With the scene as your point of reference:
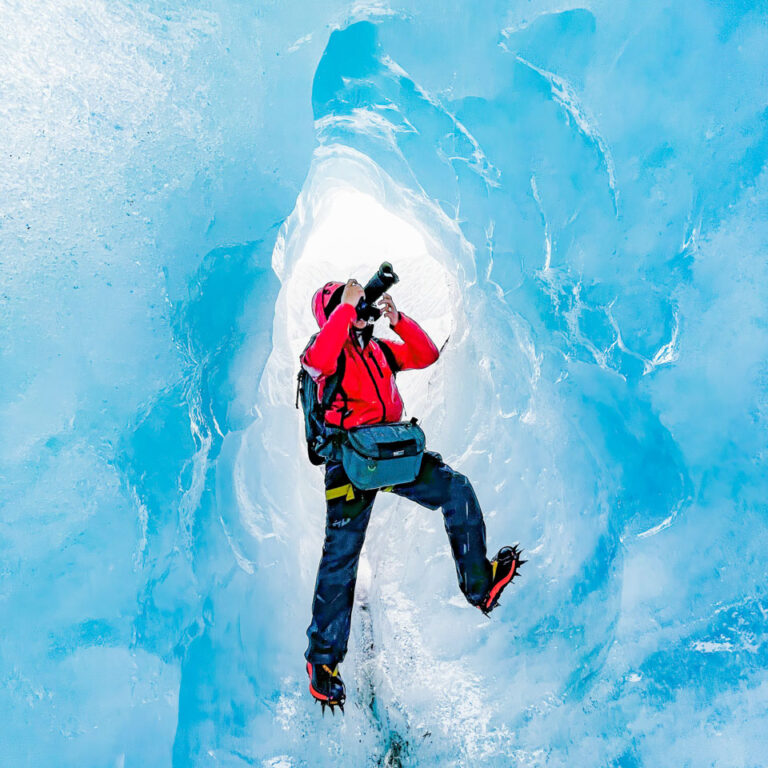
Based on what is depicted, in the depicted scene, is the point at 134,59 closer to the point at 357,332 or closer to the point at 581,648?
the point at 357,332

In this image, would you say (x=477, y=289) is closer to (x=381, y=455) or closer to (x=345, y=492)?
(x=381, y=455)

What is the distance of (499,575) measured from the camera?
294cm

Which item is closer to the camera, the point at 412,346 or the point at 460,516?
the point at 460,516

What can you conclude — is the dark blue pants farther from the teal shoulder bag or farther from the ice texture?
the ice texture

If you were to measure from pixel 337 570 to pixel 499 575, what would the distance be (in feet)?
2.78

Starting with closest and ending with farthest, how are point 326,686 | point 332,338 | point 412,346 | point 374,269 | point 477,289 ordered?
1. point 332,338
2. point 326,686
3. point 412,346
4. point 477,289
5. point 374,269

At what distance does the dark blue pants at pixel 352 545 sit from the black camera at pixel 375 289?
80cm

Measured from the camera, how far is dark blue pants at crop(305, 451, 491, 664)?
2.87 metres

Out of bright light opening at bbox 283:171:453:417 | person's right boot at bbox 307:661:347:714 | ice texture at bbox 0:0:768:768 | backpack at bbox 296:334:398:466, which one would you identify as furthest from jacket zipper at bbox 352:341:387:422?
bright light opening at bbox 283:171:453:417

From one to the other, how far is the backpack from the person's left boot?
1032 millimetres

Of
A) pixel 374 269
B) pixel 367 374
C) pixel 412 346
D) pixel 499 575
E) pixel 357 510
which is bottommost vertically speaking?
pixel 499 575

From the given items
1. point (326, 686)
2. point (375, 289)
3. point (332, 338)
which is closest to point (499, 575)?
point (326, 686)

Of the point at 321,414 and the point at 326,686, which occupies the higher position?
the point at 321,414

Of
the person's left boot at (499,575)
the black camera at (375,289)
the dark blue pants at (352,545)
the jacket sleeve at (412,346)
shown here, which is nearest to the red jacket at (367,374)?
the jacket sleeve at (412,346)
